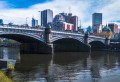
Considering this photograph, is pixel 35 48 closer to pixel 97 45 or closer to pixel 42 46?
pixel 42 46

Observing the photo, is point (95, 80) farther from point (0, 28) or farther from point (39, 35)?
point (39, 35)

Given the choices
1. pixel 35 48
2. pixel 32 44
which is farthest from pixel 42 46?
pixel 32 44

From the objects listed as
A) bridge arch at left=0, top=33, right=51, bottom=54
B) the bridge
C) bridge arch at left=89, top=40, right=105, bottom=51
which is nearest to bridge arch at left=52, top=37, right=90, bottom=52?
the bridge

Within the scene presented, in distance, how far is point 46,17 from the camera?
185375mm

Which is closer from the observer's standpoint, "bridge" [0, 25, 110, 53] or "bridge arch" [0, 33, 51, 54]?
"bridge" [0, 25, 110, 53]

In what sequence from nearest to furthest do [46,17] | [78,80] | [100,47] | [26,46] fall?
[78,80]
[26,46]
[100,47]
[46,17]

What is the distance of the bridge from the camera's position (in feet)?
246

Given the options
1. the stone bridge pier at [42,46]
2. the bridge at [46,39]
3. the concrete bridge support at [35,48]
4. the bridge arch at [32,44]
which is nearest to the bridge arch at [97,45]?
the bridge at [46,39]

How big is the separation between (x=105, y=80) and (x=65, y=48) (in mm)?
85821

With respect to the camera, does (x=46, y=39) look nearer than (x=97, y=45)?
Yes

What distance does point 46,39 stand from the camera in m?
87.0

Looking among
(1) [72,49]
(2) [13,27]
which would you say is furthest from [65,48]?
(2) [13,27]

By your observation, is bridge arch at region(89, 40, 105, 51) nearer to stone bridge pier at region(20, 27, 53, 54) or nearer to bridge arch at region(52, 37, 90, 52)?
bridge arch at region(52, 37, 90, 52)

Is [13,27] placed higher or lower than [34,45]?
higher
